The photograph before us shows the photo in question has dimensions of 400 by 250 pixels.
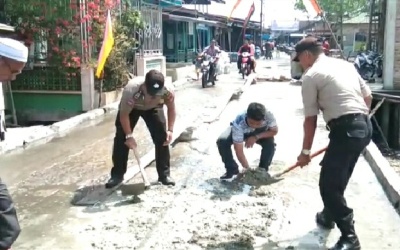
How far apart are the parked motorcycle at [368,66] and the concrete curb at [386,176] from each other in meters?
10.0

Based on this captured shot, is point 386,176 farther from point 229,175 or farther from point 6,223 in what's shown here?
point 6,223

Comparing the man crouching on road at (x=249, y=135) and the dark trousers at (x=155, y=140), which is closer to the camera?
the man crouching on road at (x=249, y=135)

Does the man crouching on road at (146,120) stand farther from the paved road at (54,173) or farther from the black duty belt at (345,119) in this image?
the black duty belt at (345,119)

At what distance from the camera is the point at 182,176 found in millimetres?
7027

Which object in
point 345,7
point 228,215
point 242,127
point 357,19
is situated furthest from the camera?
point 357,19

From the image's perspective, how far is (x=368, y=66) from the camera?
17688 mm

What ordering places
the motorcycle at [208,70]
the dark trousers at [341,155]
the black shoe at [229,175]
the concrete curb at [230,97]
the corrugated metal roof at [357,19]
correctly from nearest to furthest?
the dark trousers at [341,155] < the black shoe at [229,175] < the concrete curb at [230,97] < the motorcycle at [208,70] < the corrugated metal roof at [357,19]

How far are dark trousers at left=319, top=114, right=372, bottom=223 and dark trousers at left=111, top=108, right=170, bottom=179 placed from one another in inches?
98.3

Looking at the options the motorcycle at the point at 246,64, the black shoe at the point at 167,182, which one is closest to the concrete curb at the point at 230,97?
the motorcycle at the point at 246,64

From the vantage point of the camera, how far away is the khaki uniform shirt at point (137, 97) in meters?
5.91

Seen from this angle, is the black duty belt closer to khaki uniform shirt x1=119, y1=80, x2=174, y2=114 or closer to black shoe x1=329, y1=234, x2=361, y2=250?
black shoe x1=329, y1=234, x2=361, y2=250

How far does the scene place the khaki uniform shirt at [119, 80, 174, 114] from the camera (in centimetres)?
591

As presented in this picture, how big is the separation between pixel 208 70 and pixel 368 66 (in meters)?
5.59

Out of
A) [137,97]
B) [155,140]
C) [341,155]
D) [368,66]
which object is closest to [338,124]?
[341,155]
